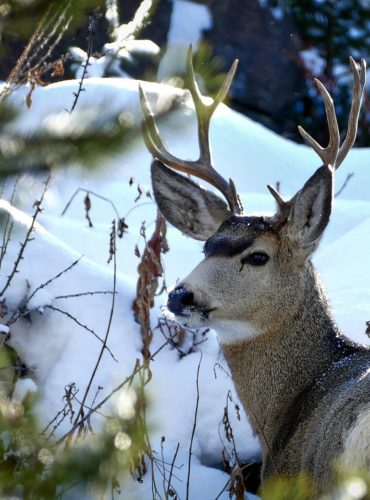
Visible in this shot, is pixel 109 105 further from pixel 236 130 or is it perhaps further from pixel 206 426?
pixel 236 130

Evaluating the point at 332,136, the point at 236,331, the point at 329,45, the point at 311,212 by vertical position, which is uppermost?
the point at 329,45

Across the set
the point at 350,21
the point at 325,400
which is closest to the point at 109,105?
the point at 325,400

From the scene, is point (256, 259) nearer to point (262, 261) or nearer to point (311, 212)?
point (262, 261)

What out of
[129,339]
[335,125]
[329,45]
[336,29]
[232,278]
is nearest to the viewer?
[232,278]

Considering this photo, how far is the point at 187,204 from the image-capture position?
521 centimetres

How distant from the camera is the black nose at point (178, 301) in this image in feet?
14.3

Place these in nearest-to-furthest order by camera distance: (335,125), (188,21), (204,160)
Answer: (335,125) → (204,160) → (188,21)

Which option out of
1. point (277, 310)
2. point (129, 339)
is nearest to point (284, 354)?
point (277, 310)

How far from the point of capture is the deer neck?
181 inches

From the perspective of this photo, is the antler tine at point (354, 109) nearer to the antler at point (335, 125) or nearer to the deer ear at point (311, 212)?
the antler at point (335, 125)

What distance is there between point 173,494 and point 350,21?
37.4 feet

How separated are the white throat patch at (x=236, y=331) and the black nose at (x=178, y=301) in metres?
0.26

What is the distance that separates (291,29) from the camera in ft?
50.7

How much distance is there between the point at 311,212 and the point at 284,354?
25.5 inches
